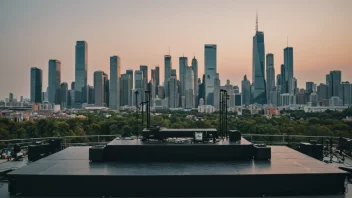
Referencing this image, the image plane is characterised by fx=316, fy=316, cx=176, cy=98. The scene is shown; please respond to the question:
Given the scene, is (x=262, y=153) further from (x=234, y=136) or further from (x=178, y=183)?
(x=178, y=183)

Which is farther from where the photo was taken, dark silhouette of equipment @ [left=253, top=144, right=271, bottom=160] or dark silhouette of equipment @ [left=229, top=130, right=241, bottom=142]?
dark silhouette of equipment @ [left=229, top=130, right=241, bottom=142]

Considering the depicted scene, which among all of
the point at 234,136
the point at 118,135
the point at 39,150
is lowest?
the point at 39,150

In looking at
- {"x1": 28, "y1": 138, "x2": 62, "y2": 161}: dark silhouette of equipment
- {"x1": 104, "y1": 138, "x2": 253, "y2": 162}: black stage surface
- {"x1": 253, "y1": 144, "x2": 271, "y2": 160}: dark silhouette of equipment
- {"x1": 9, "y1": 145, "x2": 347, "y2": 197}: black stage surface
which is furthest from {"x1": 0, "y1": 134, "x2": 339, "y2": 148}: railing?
{"x1": 9, "y1": 145, "x2": 347, "y2": 197}: black stage surface

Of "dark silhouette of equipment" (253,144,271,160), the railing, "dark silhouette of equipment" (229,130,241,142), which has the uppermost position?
"dark silhouette of equipment" (229,130,241,142)

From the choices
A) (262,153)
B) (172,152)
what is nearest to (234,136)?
(262,153)

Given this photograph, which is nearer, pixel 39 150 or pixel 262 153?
pixel 262 153

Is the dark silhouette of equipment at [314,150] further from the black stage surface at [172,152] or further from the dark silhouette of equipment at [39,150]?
the dark silhouette of equipment at [39,150]

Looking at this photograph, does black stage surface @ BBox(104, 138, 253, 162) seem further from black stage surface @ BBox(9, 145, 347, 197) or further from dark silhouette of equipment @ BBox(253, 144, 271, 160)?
black stage surface @ BBox(9, 145, 347, 197)

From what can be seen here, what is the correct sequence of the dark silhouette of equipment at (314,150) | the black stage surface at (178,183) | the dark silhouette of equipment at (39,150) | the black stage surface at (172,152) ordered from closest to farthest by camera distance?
the black stage surface at (178,183)
the black stage surface at (172,152)
the dark silhouette of equipment at (314,150)
the dark silhouette of equipment at (39,150)

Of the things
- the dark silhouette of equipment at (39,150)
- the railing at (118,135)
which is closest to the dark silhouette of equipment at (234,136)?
the railing at (118,135)

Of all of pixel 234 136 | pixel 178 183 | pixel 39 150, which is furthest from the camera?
pixel 39 150
